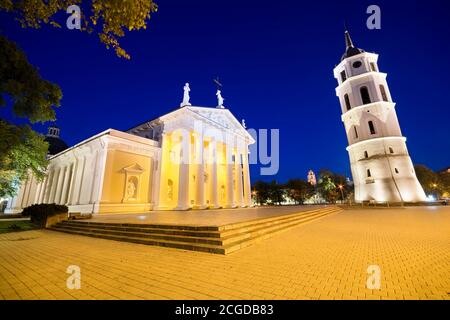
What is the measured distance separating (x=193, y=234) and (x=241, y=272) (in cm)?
338

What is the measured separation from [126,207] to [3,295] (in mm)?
18485

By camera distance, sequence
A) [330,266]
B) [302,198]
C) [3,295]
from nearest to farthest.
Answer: [3,295] < [330,266] < [302,198]

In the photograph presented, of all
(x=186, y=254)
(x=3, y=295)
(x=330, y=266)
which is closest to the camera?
(x=3, y=295)

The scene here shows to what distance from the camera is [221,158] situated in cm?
3447

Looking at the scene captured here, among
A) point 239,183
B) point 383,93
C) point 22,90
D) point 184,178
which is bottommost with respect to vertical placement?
point 184,178

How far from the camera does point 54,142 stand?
45.0m

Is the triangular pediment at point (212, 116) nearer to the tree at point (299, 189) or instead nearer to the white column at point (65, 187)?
the white column at point (65, 187)

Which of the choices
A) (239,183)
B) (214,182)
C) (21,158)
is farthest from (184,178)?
(21,158)

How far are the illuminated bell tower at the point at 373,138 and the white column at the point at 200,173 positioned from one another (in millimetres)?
30166

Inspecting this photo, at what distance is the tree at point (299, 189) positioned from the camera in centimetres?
7197

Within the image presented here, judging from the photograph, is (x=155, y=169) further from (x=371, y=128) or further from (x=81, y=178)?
(x=371, y=128)
